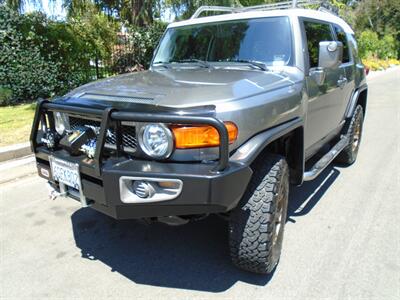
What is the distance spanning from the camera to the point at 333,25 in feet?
15.3

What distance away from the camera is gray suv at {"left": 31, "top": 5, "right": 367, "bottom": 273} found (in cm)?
231

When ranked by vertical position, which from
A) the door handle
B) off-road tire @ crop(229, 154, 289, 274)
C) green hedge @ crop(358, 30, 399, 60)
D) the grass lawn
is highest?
the door handle

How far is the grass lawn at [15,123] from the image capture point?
6.32m

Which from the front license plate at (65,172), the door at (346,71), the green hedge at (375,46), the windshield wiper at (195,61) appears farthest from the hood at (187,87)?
the green hedge at (375,46)

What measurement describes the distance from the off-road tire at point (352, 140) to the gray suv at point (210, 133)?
154cm

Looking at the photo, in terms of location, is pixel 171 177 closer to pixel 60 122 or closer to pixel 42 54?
pixel 60 122

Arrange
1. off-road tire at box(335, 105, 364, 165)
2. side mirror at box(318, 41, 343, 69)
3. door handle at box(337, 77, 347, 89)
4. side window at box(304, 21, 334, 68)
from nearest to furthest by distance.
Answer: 1. side mirror at box(318, 41, 343, 69)
2. side window at box(304, 21, 334, 68)
3. door handle at box(337, 77, 347, 89)
4. off-road tire at box(335, 105, 364, 165)

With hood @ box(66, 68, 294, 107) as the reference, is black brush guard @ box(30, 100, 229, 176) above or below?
below

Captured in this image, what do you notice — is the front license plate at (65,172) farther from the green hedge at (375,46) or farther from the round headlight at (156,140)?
the green hedge at (375,46)

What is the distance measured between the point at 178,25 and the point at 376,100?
1003cm

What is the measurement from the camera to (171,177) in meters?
2.23

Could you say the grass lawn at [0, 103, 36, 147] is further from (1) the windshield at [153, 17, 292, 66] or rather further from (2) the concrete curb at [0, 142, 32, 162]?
(1) the windshield at [153, 17, 292, 66]

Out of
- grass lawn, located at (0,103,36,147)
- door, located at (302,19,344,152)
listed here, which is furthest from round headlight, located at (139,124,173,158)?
grass lawn, located at (0,103,36,147)

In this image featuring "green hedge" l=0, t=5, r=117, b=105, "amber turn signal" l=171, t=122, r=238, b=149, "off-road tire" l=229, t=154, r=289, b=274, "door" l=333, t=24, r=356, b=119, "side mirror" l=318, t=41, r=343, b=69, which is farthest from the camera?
"green hedge" l=0, t=5, r=117, b=105
